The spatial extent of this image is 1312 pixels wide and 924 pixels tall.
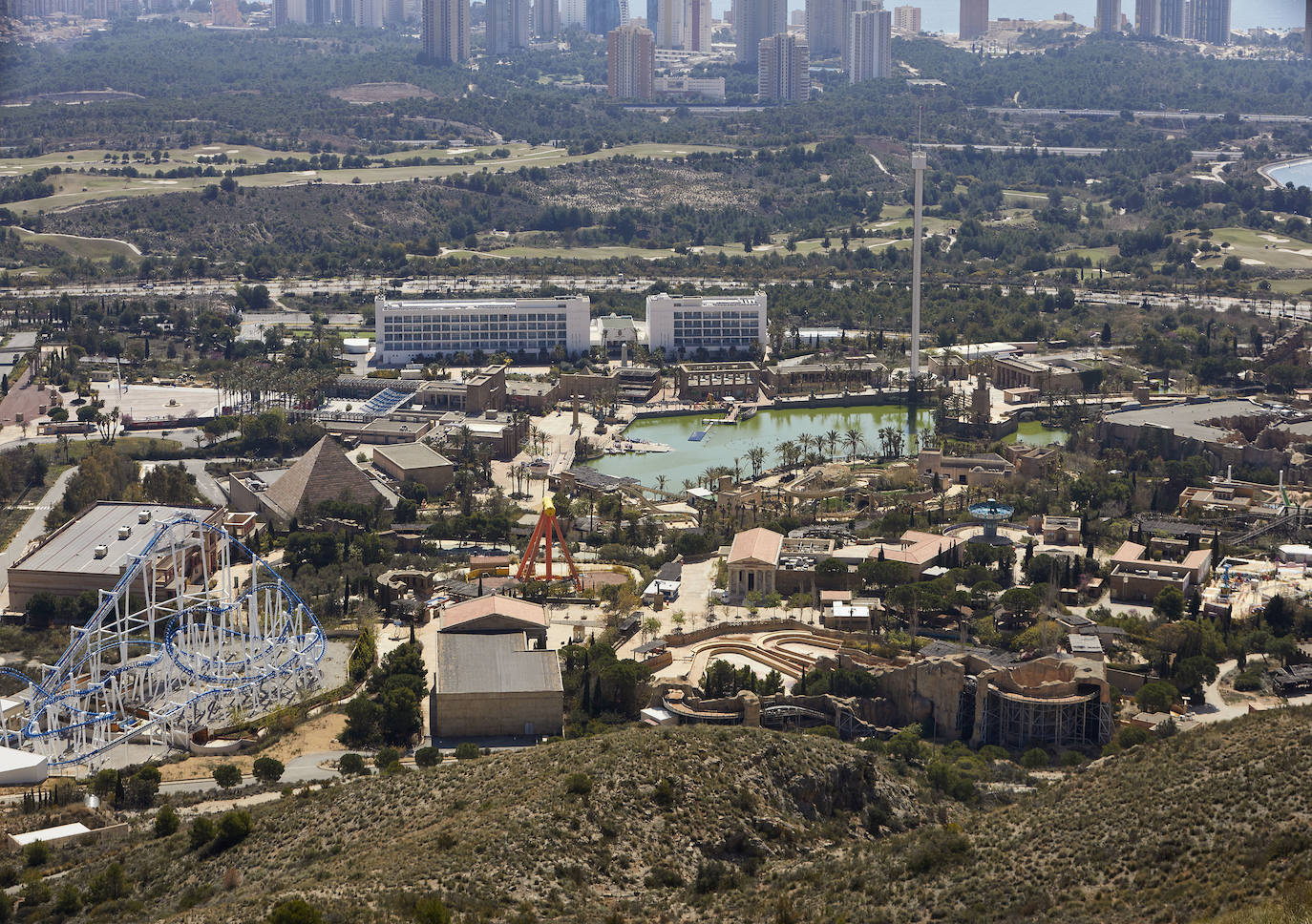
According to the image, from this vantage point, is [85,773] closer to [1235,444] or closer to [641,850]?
[641,850]

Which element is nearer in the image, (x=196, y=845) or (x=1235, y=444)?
(x=196, y=845)

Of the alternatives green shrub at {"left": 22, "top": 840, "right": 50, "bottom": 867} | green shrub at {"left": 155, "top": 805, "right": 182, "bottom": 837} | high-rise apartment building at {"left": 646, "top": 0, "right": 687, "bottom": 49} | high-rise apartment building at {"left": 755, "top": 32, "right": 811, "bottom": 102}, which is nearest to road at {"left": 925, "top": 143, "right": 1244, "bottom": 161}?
high-rise apartment building at {"left": 755, "top": 32, "right": 811, "bottom": 102}

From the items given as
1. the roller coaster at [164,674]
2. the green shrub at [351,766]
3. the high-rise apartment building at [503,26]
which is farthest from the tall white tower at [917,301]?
the high-rise apartment building at [503,26]

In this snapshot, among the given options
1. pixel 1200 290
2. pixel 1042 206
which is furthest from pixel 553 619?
pixel 1042 206

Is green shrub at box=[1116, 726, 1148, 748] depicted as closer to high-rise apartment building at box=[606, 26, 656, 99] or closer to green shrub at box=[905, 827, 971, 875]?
green shrub at box=[905, 827, 971, 875]

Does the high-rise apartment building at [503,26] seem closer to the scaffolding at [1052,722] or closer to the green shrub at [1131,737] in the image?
the scaffolding at [1052,722]
